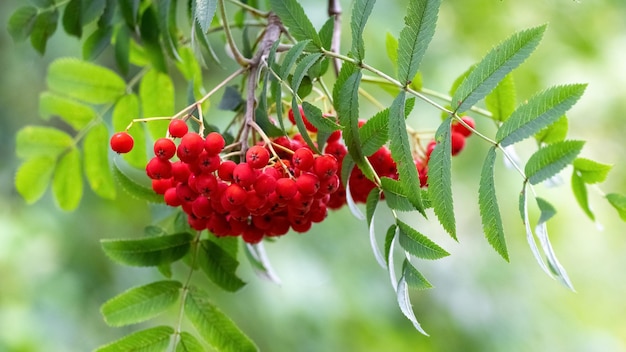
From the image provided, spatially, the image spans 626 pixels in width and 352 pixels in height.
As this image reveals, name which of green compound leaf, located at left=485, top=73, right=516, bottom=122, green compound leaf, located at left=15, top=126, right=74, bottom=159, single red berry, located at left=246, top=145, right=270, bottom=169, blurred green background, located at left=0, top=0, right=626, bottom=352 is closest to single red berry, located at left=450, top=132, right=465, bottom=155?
green compound leaf, located at left=485, top=73, right=516, bottom=122

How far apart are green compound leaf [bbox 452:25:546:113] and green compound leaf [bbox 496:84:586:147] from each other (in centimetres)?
7

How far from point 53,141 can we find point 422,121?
1309mm

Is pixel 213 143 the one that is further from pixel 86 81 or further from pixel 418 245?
pixel 86 81

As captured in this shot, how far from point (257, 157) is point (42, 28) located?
545mm

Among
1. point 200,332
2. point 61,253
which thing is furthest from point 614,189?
point 200,332

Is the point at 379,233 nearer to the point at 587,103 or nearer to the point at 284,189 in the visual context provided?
the point at 587,103

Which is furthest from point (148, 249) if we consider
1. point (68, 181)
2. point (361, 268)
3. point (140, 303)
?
point (361, 268)

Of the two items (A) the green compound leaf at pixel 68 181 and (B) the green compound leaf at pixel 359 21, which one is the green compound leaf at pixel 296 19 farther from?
(A) the green compound leaf at pixel 68 181

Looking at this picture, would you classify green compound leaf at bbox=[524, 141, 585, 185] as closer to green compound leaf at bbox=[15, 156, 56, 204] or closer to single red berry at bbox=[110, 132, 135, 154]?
single red berry at bbox=[110, 132, 135, 154]

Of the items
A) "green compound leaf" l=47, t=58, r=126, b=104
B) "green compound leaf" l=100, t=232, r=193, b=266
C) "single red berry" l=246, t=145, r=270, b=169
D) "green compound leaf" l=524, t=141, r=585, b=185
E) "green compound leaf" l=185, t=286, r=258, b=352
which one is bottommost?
"green compound leaf" l=185, t=286, r=258, b=352

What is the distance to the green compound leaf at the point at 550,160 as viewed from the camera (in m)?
0.84

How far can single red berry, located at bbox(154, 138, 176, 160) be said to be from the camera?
77 centimetres

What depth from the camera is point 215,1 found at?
726 millimetres

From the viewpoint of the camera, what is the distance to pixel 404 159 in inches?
28.3
